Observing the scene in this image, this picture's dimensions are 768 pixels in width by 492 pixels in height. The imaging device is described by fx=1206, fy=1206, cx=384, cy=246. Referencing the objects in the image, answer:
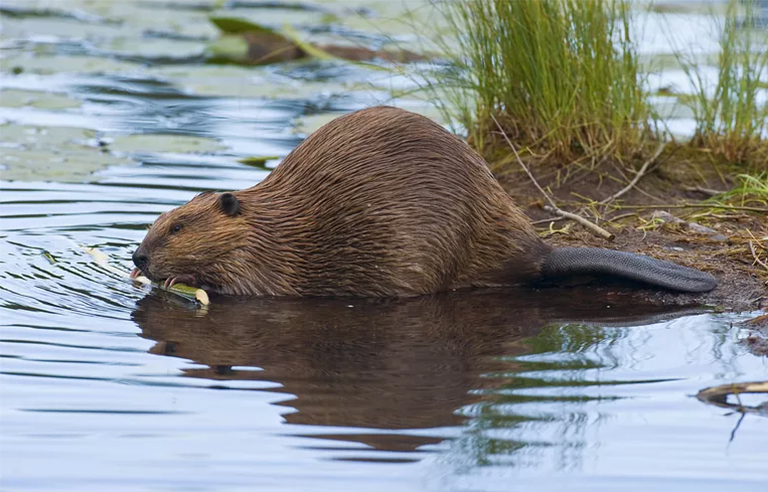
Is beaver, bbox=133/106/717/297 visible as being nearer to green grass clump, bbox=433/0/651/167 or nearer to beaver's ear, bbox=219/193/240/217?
beaver's ear, bbox=219/193/240/217

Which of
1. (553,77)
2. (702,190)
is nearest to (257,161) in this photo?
(553,77)

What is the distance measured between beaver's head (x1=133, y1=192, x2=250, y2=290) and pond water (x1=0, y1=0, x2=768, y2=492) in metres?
0.13

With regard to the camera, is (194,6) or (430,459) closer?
(430,459)

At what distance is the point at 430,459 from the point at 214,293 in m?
1.90

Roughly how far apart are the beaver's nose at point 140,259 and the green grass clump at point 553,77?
1.80 m

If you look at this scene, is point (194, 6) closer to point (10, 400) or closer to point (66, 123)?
point (66, 123)

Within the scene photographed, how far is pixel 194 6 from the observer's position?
41.7ft

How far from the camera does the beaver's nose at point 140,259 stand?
4.15m

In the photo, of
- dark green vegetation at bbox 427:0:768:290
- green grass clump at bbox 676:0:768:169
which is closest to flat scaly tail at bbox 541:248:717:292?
dark green vegetation at bbox 427:0:768:290

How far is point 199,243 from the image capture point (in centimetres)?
422

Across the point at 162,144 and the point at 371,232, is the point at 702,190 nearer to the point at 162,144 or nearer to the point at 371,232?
the point at 371,232

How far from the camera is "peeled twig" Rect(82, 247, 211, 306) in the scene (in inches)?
162

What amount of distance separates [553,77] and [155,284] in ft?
6.63

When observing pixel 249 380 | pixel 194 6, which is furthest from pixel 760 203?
pixel 194 6
